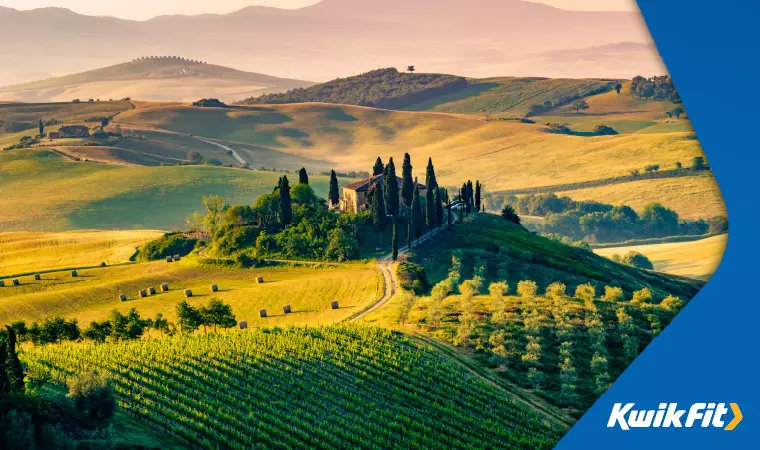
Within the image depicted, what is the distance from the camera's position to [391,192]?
2472 inches

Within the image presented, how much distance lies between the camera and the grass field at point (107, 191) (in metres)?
111

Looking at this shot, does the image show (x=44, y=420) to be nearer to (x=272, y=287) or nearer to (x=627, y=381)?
(x=627, y=381)

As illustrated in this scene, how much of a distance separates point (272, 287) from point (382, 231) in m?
13.2

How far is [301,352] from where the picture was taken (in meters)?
32.6

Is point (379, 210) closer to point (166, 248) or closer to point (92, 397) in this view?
point (166, 248)

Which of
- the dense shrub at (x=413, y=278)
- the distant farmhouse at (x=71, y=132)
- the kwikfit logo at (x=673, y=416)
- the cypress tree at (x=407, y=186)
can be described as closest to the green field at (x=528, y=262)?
the dense shrub at (x=413, y=278)

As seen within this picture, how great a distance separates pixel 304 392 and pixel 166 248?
41790 millimetres

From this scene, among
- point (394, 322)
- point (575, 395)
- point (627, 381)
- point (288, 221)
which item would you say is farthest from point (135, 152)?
point (627, 381)

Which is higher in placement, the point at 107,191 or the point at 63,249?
the point at 107,191

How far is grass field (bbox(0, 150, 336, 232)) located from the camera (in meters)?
111

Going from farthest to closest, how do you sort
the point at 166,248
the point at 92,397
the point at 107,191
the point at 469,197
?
the point at 107,191
the point at 469,197
the point at 166,248
the point at 92,397

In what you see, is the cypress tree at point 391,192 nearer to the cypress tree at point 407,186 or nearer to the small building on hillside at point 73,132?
the cypress tree at point 407,186

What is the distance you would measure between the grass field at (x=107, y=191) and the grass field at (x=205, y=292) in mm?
53137

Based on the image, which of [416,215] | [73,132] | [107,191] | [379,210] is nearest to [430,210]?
[416,215]
